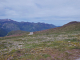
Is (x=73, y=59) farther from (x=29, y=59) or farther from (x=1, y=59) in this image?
(x=1, y=59)

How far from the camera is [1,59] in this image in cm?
1561

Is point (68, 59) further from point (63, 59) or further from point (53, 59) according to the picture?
point (53, 59)

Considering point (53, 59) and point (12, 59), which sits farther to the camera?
point (12, 59)

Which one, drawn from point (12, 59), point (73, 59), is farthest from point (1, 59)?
point (73, 59)

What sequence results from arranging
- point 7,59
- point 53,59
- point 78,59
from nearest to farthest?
point 78,59, point 53,59, point 7,59

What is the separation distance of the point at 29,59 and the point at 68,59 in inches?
328

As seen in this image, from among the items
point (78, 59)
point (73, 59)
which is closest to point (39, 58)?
point (73, 59)

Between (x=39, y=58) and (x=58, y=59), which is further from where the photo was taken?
(x=39, y=58)

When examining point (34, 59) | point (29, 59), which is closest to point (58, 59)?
point (34, 59)

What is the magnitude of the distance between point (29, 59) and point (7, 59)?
520cm

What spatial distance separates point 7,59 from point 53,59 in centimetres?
1047

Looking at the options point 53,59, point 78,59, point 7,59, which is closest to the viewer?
point 78,59

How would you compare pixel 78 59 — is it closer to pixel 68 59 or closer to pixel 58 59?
pixel 68 59

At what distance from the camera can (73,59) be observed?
44.5 ft
